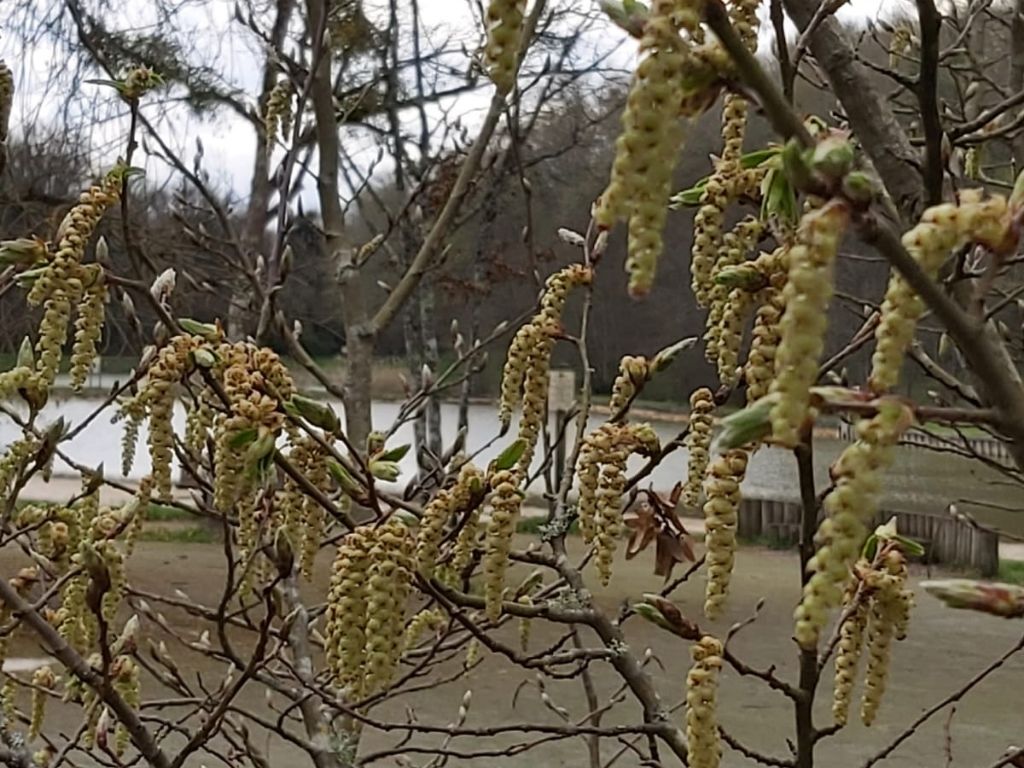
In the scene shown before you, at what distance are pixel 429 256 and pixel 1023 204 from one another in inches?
79.3

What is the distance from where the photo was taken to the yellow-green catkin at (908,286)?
1.59ft

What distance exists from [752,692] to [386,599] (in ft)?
17.3

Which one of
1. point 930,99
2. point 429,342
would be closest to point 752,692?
point 429,342

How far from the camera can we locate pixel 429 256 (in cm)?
253

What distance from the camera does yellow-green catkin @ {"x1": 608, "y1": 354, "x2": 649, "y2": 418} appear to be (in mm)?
1308

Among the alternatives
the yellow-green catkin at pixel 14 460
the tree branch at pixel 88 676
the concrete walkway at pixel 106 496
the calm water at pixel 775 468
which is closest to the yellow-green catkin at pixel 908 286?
the tree branch at pixel 88 676

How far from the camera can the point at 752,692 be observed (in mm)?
5891

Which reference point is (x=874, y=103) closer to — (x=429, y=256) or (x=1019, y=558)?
(x=429, y=256)

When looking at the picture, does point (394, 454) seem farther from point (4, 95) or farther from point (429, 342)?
point (429, 342)

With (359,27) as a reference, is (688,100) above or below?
below

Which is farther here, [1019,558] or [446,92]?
[1019,558]

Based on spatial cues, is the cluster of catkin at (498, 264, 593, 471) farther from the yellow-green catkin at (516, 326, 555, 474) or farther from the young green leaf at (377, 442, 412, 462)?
the young green leaf at (377, 442, 412, 462)

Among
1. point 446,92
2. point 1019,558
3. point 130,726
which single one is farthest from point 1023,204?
point 1019,558

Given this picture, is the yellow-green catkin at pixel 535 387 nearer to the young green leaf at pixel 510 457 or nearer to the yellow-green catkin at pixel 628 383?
the young green leaf at pixel 510 457
